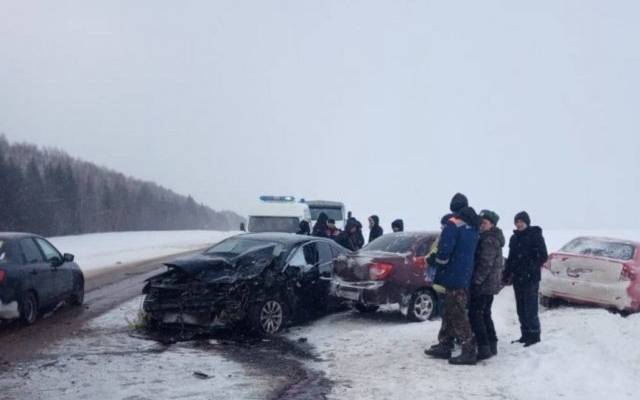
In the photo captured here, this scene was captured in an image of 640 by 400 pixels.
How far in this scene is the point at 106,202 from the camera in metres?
103

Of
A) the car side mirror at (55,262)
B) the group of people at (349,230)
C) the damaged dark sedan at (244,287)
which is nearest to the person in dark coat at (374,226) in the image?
the group of people at (349,230)

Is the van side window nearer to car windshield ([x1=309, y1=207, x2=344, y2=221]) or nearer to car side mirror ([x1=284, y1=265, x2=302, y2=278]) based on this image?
car side mirror ([x1=284, y1=265, x2=302, y2=278])

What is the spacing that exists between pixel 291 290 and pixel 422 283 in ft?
7.75

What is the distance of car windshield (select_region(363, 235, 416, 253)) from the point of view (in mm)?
11500

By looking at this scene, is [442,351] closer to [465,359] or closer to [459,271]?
[465,359]

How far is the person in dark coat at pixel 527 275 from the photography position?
28.8 feet

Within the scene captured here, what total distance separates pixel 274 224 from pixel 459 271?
41.9ft

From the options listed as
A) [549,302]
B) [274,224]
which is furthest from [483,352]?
[274,224]

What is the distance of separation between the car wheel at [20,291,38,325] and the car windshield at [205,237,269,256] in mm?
2935

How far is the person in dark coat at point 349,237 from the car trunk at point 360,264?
3.97m

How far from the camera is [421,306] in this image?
11.2 meters

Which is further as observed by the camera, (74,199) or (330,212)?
(74,199)

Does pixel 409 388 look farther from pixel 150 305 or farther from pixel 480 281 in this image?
pixel 150 305

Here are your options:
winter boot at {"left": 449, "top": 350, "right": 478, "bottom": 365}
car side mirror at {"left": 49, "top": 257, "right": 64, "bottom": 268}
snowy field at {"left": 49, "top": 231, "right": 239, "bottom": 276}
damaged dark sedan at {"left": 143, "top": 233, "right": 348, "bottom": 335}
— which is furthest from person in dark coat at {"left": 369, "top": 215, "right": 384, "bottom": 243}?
snowy field at {"left": 49, "top": 231, "right": 239, "bottom": 276}
